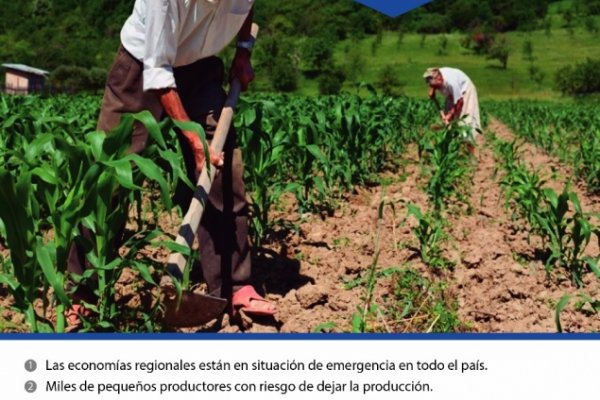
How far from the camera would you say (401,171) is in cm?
755

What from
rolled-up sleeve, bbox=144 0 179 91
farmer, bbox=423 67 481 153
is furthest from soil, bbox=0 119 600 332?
farmer, bbox=423 67 481 153

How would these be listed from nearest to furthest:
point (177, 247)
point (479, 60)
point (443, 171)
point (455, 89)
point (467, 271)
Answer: point (177, 247), point (467, 271), point (443, 171), point (455, 89), point (479, 60)

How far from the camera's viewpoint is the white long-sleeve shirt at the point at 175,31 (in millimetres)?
2609

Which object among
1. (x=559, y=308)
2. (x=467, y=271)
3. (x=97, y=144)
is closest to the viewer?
(x=559, y=308)

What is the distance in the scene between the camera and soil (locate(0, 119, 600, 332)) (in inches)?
118

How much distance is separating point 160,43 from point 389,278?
1585 mm

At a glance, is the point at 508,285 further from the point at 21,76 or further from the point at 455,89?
the point at 21,76

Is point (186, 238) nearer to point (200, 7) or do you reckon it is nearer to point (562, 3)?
point (200, 7)
